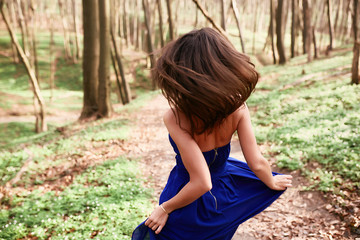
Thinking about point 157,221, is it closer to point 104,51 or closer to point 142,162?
point 142,162

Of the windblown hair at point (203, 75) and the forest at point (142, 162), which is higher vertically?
the windblown hair at point (203, 75)

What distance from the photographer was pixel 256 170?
5.50 feet

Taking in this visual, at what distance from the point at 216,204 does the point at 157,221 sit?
0.41 metres

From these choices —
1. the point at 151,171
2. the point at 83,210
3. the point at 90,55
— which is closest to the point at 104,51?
the point at 90,55

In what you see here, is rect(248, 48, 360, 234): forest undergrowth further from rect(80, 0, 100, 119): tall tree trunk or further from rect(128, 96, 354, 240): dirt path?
rect(80, 0, 100, 119): tall tree trunk

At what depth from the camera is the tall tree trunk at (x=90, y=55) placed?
28.5 feet

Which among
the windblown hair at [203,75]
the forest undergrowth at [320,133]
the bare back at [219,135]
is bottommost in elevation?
the forest undergrowth at [320,133]

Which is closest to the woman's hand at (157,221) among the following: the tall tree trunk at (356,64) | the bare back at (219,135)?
the bare back at (219,135)

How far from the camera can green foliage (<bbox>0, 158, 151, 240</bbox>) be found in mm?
3619

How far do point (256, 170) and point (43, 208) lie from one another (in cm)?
386

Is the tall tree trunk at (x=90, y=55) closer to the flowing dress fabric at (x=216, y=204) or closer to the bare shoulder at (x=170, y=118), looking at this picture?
the flowing dress fabric at (x=216, y=204)

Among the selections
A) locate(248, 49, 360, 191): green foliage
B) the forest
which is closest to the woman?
the forest

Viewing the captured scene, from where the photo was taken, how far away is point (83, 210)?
13.5 feet

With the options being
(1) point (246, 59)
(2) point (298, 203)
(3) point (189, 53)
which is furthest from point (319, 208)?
(3) point (189, 53)
